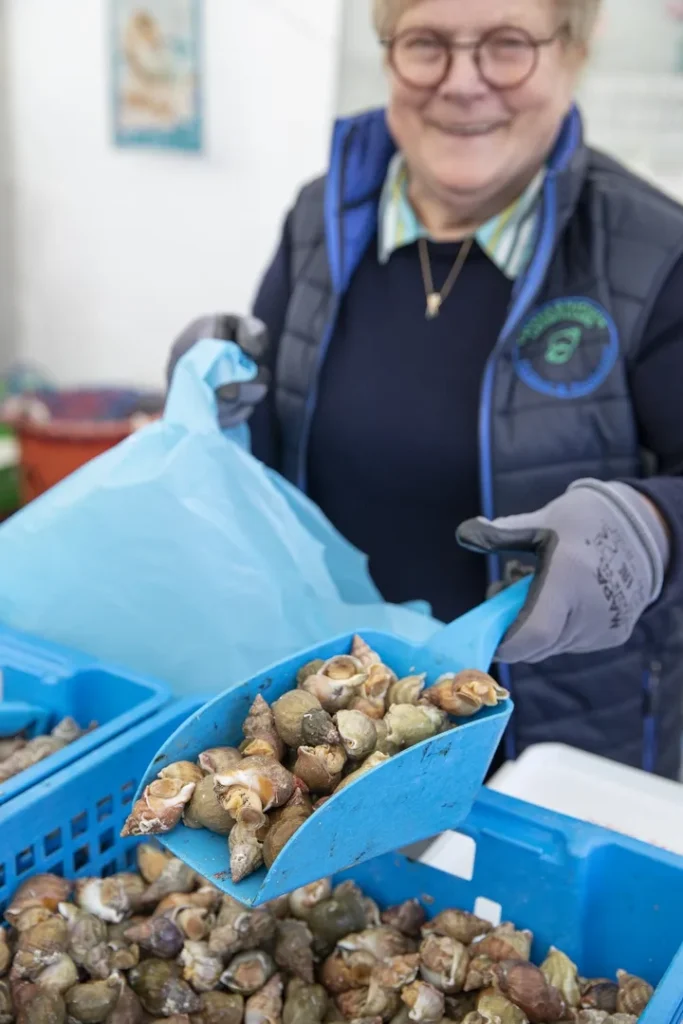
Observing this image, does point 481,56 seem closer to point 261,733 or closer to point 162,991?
point 261,733

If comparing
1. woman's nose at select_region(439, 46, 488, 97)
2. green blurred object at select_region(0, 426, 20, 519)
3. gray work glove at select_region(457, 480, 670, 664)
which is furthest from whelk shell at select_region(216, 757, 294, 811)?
green blurred object at select_region(0, 426, 20, 519)

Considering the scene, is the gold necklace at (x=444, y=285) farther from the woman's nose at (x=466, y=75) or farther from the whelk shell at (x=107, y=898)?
the whelk shell at (x=107, y=898)

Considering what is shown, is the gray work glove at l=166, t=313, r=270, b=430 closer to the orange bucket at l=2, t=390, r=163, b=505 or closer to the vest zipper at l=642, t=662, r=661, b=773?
the vest zipper at l=642, t=662, r=661, b=773

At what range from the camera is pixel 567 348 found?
3.15ft

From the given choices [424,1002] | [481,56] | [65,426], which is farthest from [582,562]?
[65,426]

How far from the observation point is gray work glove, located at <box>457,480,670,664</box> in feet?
2.23

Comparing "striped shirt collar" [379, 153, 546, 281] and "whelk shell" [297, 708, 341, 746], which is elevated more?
"striped shirt collar" [379, 153, 546, 281]

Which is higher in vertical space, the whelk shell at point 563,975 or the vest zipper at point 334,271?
the vest zipper at point 334,271

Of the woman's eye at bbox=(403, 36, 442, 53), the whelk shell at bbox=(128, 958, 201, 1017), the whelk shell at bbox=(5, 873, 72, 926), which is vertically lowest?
the whelk shell at bbox=(128, 958, 201, 1017)

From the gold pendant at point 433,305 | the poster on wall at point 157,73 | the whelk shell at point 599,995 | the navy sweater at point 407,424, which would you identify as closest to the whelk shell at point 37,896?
the whelk shell at point 599,995

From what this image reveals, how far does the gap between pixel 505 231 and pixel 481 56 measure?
18 centimetres

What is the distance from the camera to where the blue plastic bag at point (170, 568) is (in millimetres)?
741

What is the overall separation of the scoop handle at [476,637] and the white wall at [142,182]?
185 centimetres

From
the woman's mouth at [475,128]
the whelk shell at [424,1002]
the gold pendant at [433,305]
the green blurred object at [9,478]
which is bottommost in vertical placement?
the green blurred object at [9,478]
